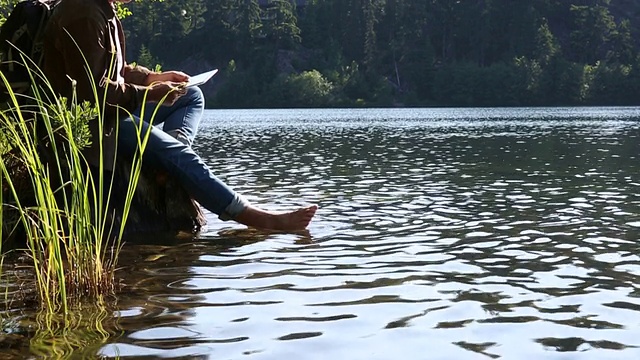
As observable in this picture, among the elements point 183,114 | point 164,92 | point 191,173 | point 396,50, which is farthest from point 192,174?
point 396,50

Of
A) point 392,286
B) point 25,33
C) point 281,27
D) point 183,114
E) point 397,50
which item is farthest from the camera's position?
point 281,27

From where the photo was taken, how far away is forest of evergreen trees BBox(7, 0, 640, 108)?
11150 centimetres

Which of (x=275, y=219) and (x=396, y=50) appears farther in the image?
(x=396, y=50)

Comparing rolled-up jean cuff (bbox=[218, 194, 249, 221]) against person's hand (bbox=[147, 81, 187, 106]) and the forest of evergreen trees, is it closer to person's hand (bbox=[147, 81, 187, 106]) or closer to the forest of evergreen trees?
person's hand (bbox=[147, 81, 187, 106])

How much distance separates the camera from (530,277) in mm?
5254

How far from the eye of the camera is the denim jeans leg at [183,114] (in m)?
7.31

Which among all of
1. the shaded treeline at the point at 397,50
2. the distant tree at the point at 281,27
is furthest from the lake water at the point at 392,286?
the distant tree at the point at 281,27

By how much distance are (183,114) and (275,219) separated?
4.17ft

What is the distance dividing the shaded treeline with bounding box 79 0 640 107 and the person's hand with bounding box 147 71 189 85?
10295cm

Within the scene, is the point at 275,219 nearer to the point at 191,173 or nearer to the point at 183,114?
the point at 191,173

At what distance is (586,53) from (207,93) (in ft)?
178

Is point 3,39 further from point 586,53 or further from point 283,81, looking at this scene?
point 586,53

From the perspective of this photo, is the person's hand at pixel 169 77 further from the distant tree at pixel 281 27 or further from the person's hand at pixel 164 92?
the distant tree at pixel 281 27

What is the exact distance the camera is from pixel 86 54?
580 centimetres
